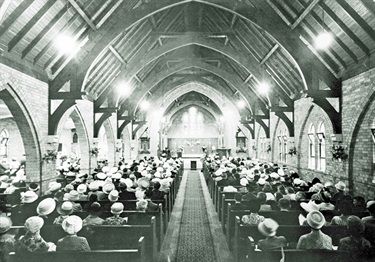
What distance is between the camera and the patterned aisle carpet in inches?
272

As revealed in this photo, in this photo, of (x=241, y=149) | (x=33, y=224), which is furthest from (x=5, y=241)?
(x=241, y=149)

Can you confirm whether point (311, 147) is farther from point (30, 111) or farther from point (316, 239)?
point (30, 111)

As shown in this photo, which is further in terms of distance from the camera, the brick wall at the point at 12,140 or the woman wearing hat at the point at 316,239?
the brick wall at the point at 12,140

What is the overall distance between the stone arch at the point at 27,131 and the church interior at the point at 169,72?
0.04m

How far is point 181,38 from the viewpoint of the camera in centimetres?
1619

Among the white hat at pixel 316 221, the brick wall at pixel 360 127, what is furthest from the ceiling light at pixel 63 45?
the brick wall at pixel 360 127

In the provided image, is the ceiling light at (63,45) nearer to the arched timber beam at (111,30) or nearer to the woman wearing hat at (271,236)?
the arched timber beam at (111,30)

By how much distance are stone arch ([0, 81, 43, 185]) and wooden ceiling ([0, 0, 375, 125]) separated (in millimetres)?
1042

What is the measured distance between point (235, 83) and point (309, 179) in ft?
27.7

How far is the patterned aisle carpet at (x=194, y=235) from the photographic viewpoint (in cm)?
690

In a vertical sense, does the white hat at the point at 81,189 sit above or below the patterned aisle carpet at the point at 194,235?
above

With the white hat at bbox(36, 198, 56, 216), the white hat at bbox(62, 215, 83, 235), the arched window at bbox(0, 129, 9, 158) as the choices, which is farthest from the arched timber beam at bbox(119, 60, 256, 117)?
the white hat at bbox(62, 215, 83, 235)

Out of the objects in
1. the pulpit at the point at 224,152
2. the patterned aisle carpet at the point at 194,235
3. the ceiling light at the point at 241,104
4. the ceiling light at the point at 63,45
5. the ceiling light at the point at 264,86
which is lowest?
the patterned aisle carpet at the point at 194,235

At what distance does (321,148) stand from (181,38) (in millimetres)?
9177
